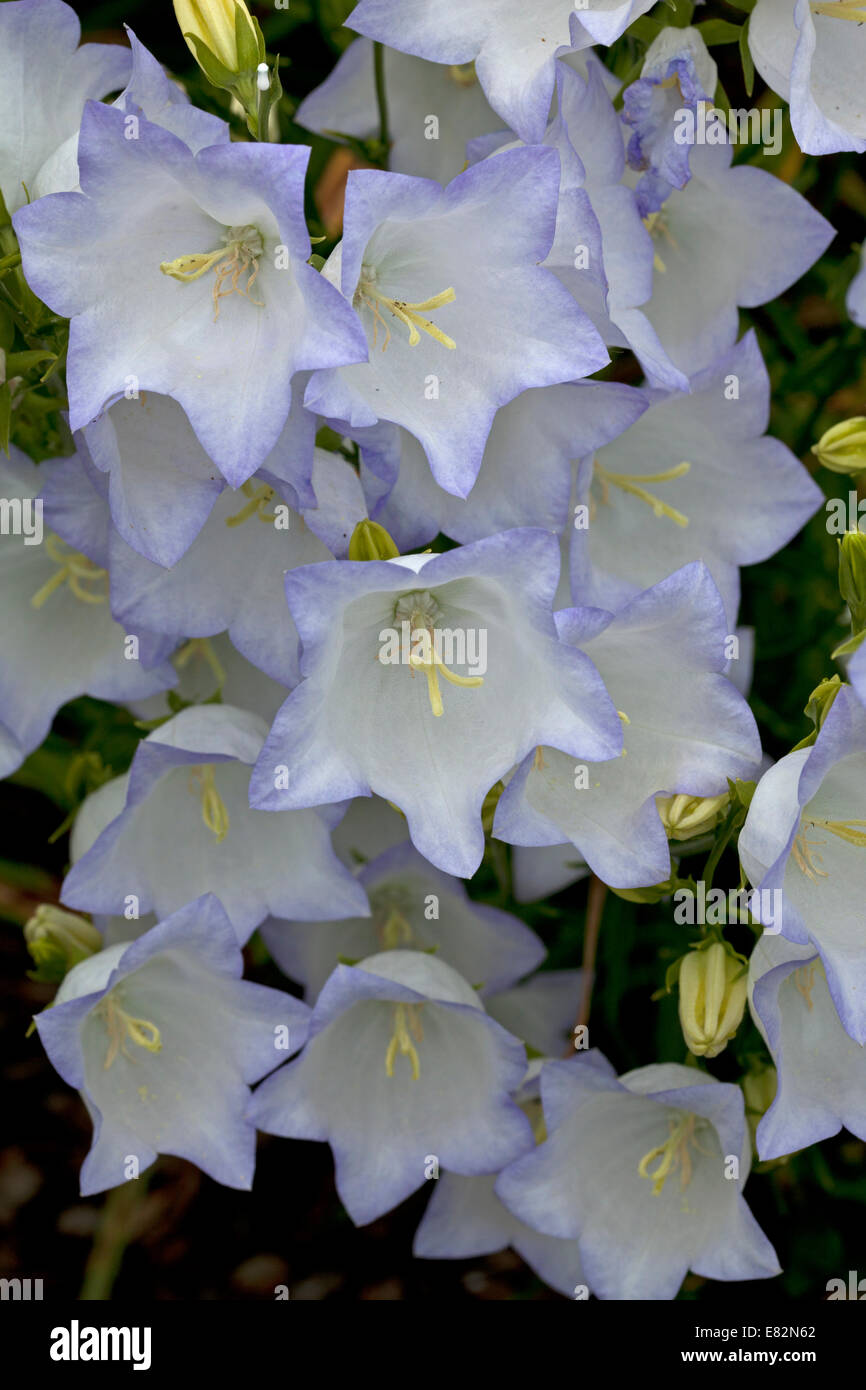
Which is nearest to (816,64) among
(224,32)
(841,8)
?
(841,8)

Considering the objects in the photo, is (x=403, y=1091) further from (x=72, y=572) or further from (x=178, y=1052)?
(x=72, y=572)

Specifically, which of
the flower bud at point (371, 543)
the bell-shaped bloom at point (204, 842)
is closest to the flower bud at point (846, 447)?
the flower bud at point (371, 543)

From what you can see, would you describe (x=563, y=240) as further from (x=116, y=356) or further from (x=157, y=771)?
(x=157, y=771)

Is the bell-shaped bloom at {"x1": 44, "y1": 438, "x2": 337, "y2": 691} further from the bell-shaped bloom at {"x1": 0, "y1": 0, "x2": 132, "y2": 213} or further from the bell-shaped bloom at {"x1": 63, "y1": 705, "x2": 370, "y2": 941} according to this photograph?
the bell-shaped bloom at {"x1": 0, "y1": 0, "x2": 132, "y2": 213}

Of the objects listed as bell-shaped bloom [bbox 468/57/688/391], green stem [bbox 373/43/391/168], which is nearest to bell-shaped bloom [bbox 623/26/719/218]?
bell-shaped bloom [bbox 468/57/688/391]

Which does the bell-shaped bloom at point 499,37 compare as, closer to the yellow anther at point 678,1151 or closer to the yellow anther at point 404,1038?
the yellow anther at point 404,1038
